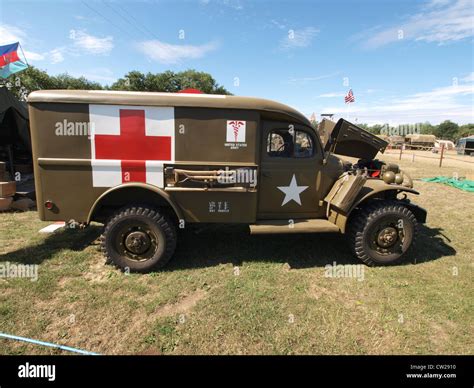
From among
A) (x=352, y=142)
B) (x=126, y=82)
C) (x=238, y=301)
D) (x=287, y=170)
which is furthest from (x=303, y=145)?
(x=126, y=82)

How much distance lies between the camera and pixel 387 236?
4.56 m

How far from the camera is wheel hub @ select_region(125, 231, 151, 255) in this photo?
4.13 m

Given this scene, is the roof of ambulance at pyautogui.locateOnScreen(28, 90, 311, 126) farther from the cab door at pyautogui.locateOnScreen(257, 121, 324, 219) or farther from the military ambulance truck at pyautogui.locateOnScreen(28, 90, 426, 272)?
the cab door at pyautogui.locateOnScreen(257, 121, 324, 219)

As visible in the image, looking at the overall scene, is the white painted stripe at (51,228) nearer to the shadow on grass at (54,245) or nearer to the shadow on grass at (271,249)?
the shadow on grass at (54,245)

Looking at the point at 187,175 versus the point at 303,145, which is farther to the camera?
the point at 303,145

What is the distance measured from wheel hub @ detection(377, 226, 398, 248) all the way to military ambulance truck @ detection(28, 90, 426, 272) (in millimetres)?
18

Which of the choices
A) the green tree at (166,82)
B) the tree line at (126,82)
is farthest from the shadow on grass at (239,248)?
the green tree at (166,82)

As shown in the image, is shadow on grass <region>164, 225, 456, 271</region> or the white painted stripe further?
the white painted stripe

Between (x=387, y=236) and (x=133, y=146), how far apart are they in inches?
158

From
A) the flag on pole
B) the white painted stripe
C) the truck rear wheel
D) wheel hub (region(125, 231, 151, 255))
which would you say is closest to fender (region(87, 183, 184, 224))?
the truck rear wheel

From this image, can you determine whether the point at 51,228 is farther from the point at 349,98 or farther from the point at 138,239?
the point at 349,98

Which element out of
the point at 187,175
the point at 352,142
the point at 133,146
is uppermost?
the point at 352,142

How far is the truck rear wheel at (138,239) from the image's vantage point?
4.10m

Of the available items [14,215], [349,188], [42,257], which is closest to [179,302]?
[42,257]
